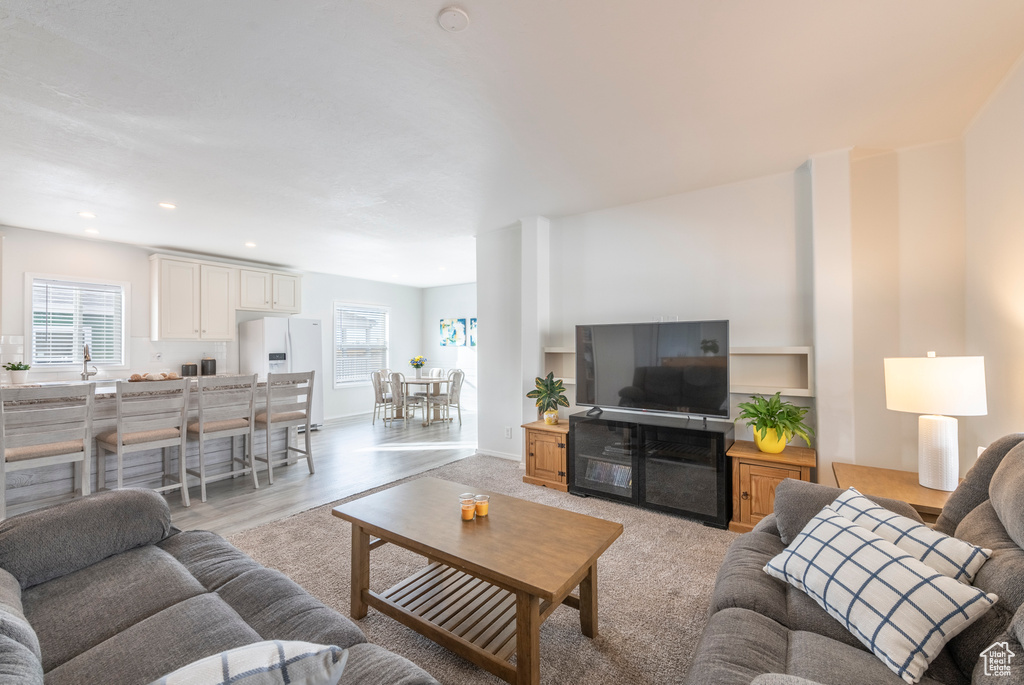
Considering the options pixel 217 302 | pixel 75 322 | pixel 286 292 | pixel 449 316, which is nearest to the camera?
pixel 75 322

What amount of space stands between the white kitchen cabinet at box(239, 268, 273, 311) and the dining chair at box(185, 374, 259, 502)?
244 cm

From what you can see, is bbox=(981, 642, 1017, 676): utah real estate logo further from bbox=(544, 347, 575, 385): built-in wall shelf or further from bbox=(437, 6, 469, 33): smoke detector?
bbox=(544, 347, 575, 385): built-in wall shelf

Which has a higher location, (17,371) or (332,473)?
(17,371)

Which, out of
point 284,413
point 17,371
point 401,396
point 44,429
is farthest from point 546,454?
point 17,371

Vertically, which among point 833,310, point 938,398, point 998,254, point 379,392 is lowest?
point 379,392

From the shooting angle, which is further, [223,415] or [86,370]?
[86,370]

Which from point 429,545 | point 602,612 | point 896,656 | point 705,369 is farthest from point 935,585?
point 705,369

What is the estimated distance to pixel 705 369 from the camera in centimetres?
320

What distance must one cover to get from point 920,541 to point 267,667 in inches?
67.8

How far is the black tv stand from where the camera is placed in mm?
3037

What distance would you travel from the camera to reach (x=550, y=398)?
398 cm

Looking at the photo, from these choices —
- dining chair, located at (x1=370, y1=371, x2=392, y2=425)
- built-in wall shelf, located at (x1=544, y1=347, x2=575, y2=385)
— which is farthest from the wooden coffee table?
dining chair, located at (x1=370, y1=371, x2=392, y2=425)

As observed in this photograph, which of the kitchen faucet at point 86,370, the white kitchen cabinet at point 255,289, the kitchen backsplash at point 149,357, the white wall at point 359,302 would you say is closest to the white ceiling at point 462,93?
the kitchen faucet at point 86,370

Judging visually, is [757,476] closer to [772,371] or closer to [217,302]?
[772,371]
